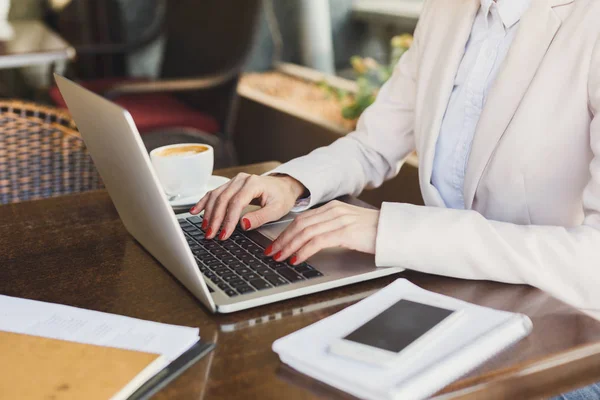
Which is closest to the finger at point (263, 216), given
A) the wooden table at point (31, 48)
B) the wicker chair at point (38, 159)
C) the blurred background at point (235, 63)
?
the wicker chair at point (38, 159)

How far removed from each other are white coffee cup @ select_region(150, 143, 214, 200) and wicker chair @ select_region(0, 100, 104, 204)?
74cm

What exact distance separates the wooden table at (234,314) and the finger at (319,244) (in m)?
0.07

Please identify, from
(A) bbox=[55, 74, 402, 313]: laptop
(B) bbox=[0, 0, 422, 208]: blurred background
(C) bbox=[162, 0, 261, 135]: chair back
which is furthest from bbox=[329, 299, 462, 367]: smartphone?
(C) bbox=[162, 0, 261, 135]: chair back

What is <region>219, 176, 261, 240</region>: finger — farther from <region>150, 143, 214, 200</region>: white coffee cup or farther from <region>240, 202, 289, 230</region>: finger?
<region>150, 143, 214, 200</region>: white coffee cup

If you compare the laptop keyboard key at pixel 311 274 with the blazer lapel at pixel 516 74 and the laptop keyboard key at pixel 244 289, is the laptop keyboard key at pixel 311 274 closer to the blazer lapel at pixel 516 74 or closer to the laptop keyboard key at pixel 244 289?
the laptop keyboard key at pixel 244 289

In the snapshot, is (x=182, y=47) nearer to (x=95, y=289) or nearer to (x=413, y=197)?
(x=413, y=197)

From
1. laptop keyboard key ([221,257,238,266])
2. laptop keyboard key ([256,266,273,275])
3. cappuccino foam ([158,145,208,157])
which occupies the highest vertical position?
laptop keyboard key ([256,266,273,275])

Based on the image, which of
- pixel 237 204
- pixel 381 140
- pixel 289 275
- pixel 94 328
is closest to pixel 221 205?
pixel 237 204

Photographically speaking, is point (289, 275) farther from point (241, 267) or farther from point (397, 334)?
point (397, 334)

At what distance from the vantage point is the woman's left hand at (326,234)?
3.39 ft

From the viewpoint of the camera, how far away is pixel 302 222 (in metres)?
1.06

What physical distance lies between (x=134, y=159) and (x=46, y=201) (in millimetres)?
551

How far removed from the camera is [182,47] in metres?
3.48

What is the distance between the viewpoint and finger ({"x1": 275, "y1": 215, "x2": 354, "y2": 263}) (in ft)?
3.40
